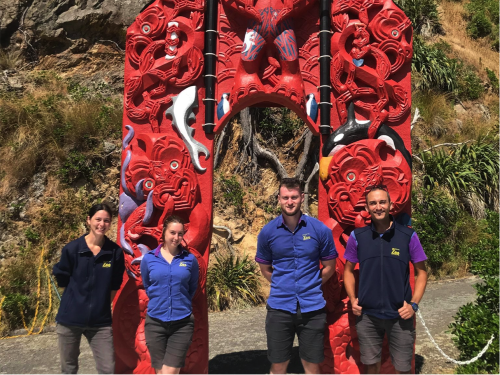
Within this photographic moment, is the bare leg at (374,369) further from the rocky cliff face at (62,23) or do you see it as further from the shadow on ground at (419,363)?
the rocky cliff face at (62,23)

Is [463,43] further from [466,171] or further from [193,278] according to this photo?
[193,278]

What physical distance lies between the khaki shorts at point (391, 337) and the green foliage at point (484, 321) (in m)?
1.29

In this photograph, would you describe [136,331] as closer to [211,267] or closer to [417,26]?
[211,267]

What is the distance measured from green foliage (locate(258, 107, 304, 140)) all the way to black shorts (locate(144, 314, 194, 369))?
7650 millimetres

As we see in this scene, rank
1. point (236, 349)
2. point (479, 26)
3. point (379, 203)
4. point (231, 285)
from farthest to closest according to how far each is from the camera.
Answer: point (479, 26), point (231, 285), point (236, 349), point (379, 203)

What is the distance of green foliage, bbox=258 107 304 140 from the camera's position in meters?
10.2

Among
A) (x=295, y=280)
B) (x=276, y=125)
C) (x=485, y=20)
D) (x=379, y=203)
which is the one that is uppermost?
(x=485, y=20)

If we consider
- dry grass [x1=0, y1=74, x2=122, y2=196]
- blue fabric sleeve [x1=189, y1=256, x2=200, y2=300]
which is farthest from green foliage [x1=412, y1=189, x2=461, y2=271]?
blue fabric sleeve [x1=189, y1=256, x2=200, y2=300]

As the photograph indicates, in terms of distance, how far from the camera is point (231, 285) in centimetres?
748

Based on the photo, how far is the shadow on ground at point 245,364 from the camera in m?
4.31

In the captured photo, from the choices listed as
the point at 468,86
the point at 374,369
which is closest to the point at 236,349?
the point at 374,369

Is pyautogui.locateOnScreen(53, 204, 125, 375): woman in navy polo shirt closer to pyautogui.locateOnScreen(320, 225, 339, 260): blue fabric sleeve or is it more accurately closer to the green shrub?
pyautogui.locateOnScreen(320, 225, 339, 260): blue fabric sleeve

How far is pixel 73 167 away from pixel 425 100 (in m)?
8.73

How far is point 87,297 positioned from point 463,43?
15.3m
